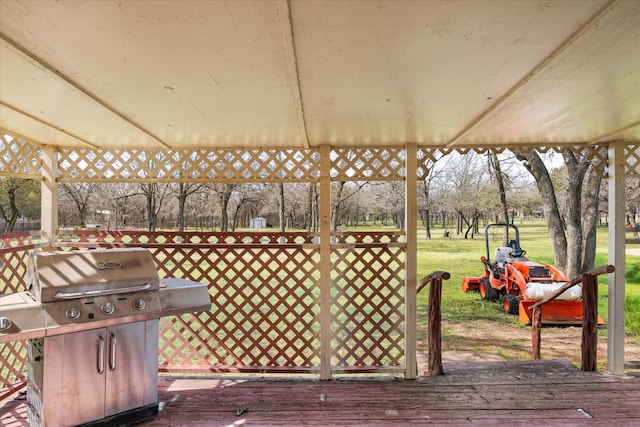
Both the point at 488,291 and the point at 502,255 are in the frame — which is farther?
the point at 488,291

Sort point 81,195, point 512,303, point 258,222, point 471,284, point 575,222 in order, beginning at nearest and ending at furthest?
point 512,303 < point 575,222 < point 471,284 < point 81,195 < point 258,222

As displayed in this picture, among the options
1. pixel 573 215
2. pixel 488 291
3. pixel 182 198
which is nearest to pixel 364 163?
pixel 488 291

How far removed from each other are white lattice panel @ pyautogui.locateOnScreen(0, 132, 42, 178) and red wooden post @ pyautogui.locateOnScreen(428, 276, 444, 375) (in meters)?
3.61

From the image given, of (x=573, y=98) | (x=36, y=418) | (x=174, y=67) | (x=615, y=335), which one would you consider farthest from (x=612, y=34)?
(x=36, y=418)

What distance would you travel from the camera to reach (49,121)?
7.86 ft

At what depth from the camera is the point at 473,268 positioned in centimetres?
1150

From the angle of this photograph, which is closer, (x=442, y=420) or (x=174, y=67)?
(x=174, y=67)

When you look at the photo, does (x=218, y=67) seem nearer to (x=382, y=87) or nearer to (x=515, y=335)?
(x=382, y=87)

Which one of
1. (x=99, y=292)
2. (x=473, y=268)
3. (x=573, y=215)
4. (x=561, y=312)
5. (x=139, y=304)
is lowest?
(x=473, y=268)

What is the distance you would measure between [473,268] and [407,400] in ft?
32.1

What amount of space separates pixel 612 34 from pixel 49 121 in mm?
3121

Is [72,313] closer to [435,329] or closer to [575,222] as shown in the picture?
[435,329]

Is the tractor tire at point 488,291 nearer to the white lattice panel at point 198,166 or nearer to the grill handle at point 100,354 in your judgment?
the white lattice panel at point 198,166

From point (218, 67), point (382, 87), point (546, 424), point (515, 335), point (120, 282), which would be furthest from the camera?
point (515, 335)
